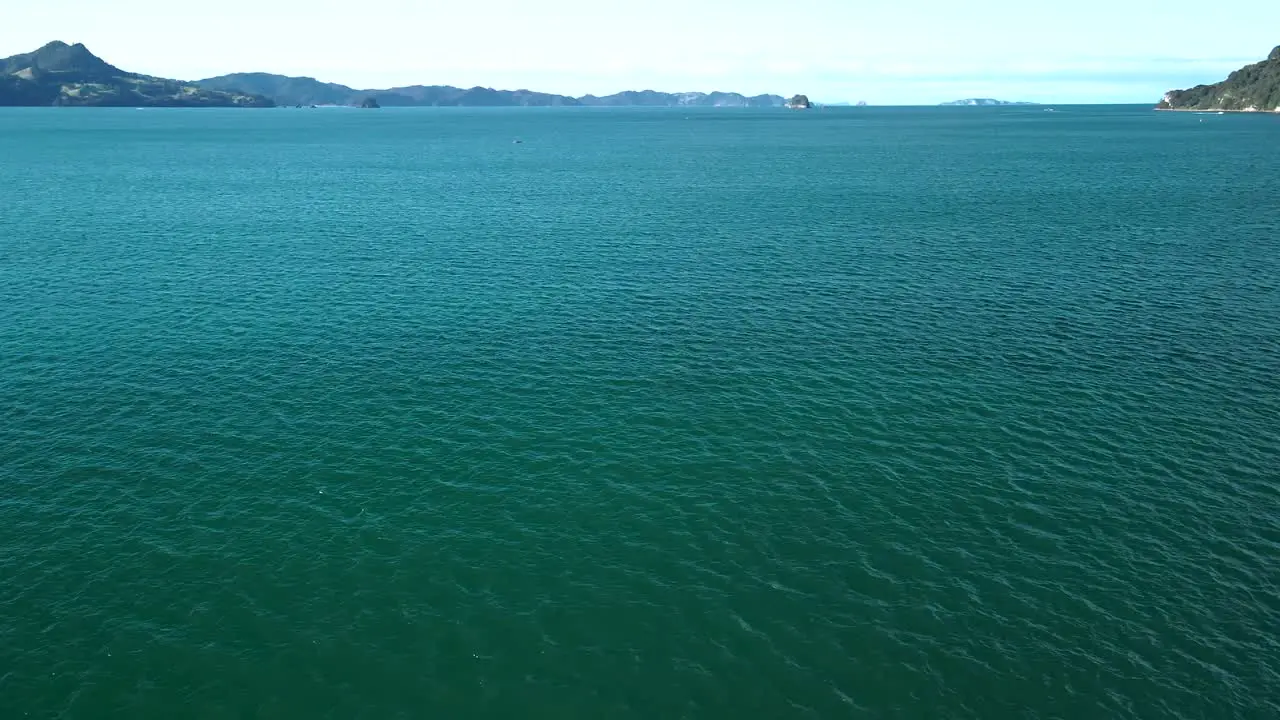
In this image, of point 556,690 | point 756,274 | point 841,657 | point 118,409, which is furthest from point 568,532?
point 756,274

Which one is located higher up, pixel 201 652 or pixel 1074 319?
pixel 1074 319

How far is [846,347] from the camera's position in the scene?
101m

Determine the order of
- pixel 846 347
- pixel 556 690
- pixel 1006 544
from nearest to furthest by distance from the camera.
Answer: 1. pixel 556 690
2. pixel 1006 544
3. pixel 846 347

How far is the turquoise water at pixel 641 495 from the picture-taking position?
168 feet

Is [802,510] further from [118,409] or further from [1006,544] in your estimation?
[118,409]

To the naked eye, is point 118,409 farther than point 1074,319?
No

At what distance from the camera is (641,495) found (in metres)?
70.8

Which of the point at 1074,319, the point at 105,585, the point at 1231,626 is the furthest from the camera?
the point at 1074,319

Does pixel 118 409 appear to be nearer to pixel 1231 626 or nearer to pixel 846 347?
pixel 846 347

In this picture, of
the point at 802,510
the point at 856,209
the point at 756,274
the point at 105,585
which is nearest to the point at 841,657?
the point at 802,510

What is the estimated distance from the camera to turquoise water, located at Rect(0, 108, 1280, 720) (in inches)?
2013

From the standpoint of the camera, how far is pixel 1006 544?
63250 millimetres

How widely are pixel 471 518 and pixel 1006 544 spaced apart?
4201cm

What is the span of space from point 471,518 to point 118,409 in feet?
144
